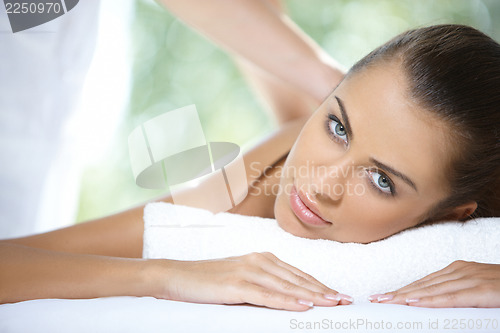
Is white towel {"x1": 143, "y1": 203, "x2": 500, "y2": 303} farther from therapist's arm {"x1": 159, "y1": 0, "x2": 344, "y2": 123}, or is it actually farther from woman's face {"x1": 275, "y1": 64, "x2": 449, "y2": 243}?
therapist's arm {"x1": 159, "y1": 0, "x2": 344, "y2": 123}

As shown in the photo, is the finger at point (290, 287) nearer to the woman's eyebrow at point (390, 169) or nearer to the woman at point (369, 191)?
the woman at point (369, 191)

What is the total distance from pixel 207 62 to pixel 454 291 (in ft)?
7.58

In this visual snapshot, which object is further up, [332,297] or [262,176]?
[332,297]

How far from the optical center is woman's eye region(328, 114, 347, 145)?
1.01m

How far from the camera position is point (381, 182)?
38.8 inches

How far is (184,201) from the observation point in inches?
45.4

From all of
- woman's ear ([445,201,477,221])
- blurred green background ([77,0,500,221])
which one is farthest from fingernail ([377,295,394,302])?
blurred green background ([77,0,500,221])

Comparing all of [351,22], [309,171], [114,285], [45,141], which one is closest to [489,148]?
[309,171]

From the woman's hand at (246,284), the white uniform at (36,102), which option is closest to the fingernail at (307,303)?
the woman's hand at (246,284)

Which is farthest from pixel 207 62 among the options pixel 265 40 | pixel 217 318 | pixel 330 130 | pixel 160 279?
pixel 217 318

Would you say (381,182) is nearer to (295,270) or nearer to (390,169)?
(390,169)

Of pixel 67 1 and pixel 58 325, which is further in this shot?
pixel 67 1

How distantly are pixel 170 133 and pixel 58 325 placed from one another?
57 centimetres

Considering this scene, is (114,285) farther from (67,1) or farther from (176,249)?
(67,1)
